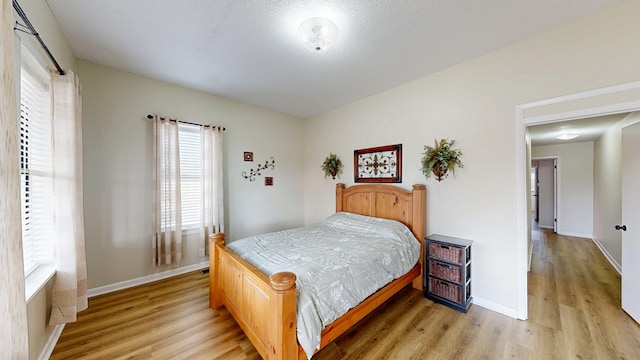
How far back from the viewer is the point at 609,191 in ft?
12.0

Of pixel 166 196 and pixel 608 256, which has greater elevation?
pixel 166 196

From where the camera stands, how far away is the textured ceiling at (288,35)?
1.75 metres

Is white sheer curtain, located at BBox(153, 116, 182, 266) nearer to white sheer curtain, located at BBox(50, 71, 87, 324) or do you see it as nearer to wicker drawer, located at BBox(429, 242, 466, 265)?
white sheer curtain, located at BBox(50, 71, 87, 324)

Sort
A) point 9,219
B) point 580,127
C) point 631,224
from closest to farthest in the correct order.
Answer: point 9,219 → point 631,224 → point 580,127

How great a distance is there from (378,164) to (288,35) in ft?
6.90

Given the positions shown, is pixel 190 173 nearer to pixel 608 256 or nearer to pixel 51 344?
pixel 51 344

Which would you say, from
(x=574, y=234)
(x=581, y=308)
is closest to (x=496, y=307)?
(x=581, y=308)

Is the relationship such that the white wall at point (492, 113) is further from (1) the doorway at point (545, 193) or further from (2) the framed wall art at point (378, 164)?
(1) the doorway at point (545, 193)

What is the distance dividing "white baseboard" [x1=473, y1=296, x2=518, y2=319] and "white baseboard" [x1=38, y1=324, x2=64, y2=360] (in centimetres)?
387

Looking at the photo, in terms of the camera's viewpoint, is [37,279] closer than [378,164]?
Answer: Yes

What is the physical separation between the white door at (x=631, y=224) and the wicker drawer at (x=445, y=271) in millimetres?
1476

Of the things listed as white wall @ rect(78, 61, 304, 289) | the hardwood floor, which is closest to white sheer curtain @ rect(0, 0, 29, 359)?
the hardwood floor

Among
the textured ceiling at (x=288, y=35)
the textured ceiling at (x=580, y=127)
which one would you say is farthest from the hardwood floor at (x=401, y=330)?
the textured ceiling at (x=288, y=35)

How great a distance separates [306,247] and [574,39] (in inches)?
121
